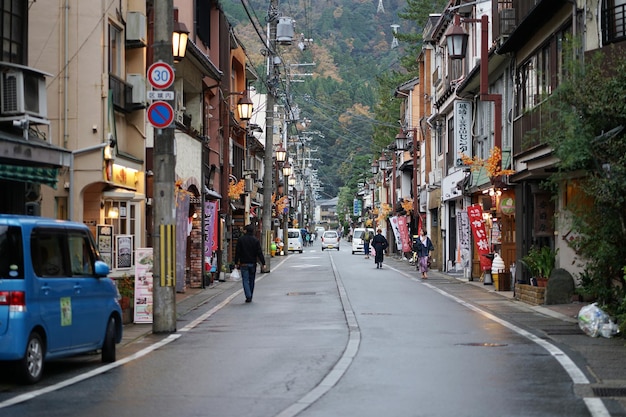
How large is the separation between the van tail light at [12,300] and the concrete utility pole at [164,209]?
6.68 meters

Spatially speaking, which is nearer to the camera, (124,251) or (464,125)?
(124,251)

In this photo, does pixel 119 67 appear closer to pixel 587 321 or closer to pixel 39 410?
pixel 587 321

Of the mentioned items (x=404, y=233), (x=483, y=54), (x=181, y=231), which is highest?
(x=483, y=54)

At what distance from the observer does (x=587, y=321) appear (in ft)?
58.9

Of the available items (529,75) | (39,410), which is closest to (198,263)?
(529,75)

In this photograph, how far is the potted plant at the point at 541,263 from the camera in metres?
26.7

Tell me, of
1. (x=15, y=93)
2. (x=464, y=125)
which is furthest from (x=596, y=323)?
(x=464, y=125)

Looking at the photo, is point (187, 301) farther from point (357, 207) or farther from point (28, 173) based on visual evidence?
point (357, 207)

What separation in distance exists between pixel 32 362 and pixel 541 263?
17371 millimetres

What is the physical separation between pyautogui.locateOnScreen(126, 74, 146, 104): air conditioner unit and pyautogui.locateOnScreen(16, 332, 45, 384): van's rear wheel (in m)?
14.9

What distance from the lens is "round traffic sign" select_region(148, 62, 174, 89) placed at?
18.7 m

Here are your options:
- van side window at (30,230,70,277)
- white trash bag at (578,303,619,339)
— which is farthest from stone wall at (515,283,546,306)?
van side window at (30,230,70,277)

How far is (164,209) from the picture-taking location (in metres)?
19.1

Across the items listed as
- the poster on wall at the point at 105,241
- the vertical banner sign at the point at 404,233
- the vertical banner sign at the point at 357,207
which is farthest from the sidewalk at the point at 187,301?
the vertical banner sign at the point at 357,207
